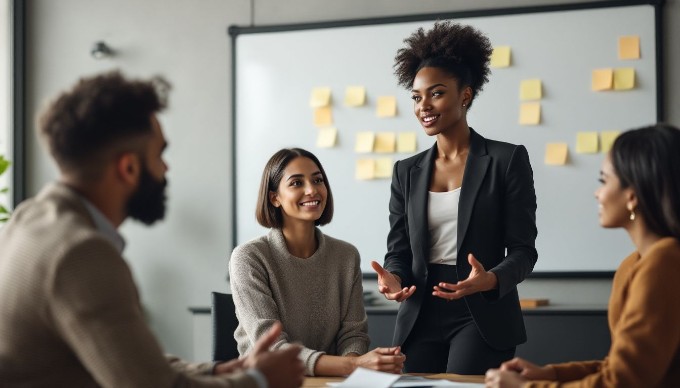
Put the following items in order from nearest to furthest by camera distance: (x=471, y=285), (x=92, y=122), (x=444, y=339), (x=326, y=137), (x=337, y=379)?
(x=92, y=122) → (x=337, y=379) → (x=471, y=285) → (x=444, y=339) → (x=326, y=137)

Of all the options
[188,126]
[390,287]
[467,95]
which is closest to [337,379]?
[390,287]

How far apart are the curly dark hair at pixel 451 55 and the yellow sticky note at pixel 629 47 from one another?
1.48 meters

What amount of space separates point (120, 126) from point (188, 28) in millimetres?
3274

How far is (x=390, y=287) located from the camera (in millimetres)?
2320

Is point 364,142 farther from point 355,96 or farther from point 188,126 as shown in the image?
point 188,126

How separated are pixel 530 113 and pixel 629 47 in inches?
21.6

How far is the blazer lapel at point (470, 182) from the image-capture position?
243cm

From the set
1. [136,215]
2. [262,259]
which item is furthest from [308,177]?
[136,215]

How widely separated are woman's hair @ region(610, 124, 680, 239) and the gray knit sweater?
1062 millimetres

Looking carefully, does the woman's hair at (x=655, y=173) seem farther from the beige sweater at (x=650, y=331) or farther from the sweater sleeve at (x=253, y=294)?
the sweater sleeve at (x=253, y=294)

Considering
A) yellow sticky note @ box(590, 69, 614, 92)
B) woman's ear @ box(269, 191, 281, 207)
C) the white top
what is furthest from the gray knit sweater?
yellow sticky note @ box(590, 69, 614, 92)

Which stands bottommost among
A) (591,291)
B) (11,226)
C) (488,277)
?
(591,291)

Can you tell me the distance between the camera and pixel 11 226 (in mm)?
1344

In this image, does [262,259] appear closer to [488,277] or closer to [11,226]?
[488,277]
